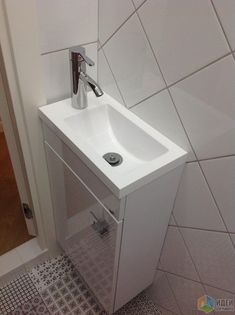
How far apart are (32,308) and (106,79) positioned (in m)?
1.03

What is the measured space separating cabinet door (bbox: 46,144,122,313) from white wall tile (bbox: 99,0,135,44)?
1.41 ft

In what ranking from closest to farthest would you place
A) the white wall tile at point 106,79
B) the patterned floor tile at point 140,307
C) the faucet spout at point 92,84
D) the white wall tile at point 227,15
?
the white wall tile at point 227,15
the faucet spout at point 92,84
the white wall tile at point 106,79
the patterned floor tile at point 140,307

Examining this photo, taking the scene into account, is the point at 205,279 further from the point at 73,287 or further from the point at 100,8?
the point at 100,8

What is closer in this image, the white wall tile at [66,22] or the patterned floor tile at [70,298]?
the white wall tile at [66,22]

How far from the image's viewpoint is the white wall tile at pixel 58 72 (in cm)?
90

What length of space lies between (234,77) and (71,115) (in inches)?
19.8

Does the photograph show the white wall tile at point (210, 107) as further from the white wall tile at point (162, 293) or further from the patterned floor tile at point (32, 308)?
the patterned floor tile at point (32, 308)

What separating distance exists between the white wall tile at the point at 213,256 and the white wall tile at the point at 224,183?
8cm

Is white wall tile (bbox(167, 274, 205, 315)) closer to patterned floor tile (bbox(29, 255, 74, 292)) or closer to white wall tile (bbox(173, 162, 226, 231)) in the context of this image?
white wall tile (bbox(173, 162, 226, 231))

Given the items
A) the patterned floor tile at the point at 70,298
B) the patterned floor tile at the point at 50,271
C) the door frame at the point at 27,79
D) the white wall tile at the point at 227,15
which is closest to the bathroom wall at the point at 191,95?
the white wall tile at the point at 227,15

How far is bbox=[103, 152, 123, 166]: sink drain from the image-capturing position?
2.99 feet

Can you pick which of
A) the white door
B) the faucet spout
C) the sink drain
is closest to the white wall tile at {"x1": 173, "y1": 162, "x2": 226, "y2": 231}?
the sink drain

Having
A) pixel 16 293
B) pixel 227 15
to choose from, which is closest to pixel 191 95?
pixel 227 15

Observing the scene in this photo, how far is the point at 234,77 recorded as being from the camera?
2.07ft
